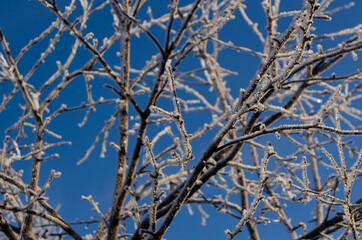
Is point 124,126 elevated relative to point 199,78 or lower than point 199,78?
lower

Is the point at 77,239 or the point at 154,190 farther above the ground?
the point at 77,239

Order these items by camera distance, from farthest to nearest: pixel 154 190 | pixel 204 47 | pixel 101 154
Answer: pixel 204 47 → pixel 101 154 → pixel 154 190

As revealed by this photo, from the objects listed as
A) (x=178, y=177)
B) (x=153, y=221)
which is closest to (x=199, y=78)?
(x=178, y=177)

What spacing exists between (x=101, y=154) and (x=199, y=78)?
2.25m

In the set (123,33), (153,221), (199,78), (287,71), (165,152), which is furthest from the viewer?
(199,78)

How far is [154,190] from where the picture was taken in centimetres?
155

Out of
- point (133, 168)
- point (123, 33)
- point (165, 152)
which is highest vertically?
point (123, 33)

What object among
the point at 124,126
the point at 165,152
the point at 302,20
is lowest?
the point at 302,20

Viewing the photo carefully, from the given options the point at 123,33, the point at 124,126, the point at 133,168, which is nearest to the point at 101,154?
the point at 124,126

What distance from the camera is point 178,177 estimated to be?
161 inches

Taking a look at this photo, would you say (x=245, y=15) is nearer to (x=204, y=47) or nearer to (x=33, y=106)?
(x=204, y=47)

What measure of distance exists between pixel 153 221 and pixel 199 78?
13.2 ft

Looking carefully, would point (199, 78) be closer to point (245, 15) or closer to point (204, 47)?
point (204, 47)

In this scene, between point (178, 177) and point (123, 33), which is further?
point (178, 177)
